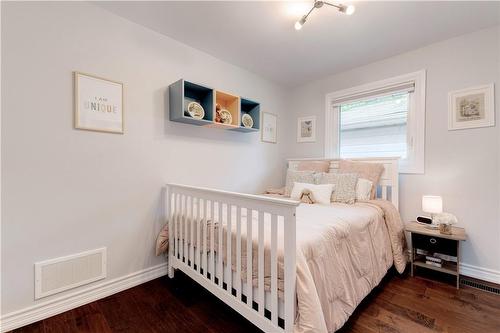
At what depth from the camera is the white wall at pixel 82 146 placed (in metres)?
1.43

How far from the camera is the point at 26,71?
1.45m

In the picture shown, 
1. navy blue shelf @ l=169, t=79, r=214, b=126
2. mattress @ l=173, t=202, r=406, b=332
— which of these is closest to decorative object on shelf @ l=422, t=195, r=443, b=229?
mattress @ l=173, t=202, r=406, b=332

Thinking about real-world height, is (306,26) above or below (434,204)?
above

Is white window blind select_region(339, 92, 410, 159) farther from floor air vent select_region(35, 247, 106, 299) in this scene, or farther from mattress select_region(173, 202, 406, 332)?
floor air vent select_region(35, 247, 106, 299)

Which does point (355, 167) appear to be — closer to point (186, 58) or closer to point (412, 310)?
point (412, 310)

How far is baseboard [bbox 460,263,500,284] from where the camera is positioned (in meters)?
1.94

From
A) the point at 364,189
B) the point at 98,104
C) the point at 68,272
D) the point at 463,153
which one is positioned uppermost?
the point at 98,104

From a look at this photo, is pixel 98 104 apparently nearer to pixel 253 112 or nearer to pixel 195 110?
pixel 195 110

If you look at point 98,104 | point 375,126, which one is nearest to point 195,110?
point 98,104

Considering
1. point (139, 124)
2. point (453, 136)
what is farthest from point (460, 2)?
point (139, 124)

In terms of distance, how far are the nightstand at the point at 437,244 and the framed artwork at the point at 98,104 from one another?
2736 millimetres

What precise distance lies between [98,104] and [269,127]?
6.75ft

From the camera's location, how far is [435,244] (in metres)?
1.96

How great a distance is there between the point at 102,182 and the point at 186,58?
Result: 1423 millimetres
